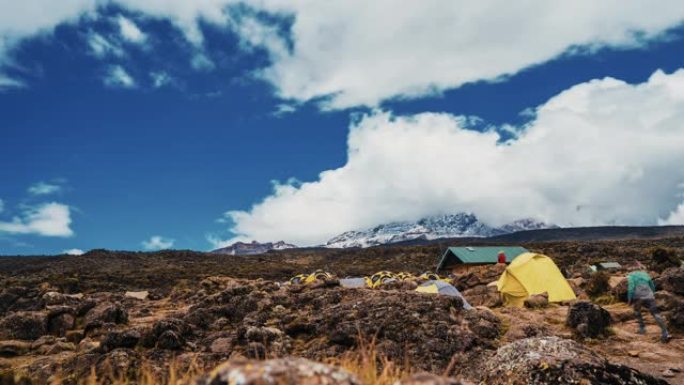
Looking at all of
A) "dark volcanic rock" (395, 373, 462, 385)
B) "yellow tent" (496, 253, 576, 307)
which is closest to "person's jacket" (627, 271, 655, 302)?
"yellow tent" (496, 253, 576, 307)

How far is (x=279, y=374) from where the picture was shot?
3.21 m

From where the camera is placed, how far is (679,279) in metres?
19.1

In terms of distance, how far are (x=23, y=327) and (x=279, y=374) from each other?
64.1 ft

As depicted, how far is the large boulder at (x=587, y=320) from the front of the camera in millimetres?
15750

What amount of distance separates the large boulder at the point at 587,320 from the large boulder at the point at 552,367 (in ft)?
27.6

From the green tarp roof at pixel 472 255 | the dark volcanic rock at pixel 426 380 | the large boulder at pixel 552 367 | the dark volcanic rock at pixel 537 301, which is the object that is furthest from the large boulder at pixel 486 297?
the green tarp roof at pixel 472 255

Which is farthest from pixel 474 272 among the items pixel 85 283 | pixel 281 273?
A: pixel 281 273

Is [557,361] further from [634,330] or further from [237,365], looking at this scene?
[634,330]

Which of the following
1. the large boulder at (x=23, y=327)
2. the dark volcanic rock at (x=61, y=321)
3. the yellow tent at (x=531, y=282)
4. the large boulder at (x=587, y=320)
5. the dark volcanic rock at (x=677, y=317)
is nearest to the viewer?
the dark volcanic rock at (x=677, y=317)

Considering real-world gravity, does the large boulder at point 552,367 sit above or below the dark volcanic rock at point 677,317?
above

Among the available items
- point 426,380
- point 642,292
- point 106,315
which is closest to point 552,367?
point 426,380

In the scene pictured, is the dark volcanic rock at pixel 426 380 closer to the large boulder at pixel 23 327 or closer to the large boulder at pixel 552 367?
the large boulder at pixel 552 367

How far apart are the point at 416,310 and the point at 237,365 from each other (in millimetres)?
9698

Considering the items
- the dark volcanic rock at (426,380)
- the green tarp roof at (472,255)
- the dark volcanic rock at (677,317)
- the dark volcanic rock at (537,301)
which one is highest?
the green tarp roof at (472,255)
